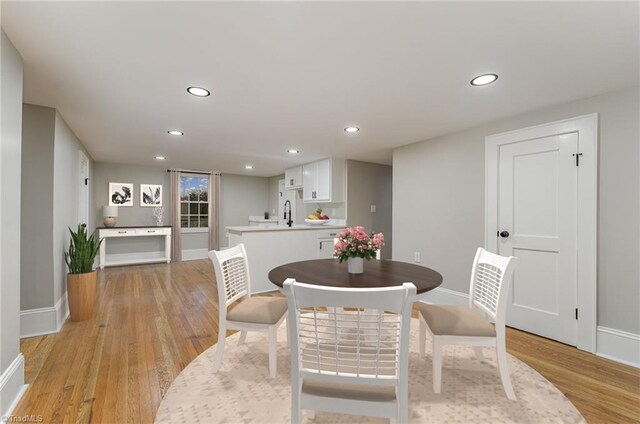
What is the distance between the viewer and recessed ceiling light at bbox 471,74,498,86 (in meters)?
2.09

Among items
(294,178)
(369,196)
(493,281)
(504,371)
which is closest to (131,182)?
(294,178)

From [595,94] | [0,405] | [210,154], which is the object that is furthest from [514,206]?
[210,154]

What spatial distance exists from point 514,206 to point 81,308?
4.52 metres

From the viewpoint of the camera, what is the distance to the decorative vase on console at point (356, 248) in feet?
6.69

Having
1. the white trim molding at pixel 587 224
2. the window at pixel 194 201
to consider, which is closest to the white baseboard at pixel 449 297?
the white trim molding at pixel 587 224

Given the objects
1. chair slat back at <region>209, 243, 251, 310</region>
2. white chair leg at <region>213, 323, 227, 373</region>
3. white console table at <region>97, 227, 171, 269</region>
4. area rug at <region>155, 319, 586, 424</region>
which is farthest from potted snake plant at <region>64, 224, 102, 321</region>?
white console table at <region>97, 227, 171, 269</region>

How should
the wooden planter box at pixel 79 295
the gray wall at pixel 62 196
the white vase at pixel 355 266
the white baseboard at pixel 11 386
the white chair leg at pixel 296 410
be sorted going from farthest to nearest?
the wooden planter box at pixel 79 295, the gray wall at pixel 62 196, the white vase at pixel 355 266, the white baseboard at pixel 11 386, the white chair leg at pixel 296 410

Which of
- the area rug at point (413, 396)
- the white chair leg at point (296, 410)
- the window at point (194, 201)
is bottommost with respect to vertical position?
the area rug at point (413, 396)

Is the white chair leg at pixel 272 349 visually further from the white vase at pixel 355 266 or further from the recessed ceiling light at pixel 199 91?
the recessed ceiling light at pixel 199 91

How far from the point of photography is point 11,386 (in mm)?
1702

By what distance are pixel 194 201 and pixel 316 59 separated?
6118mm

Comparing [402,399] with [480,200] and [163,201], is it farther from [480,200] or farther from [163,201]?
[163,201]

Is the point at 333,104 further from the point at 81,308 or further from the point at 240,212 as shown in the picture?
the point at 240,212

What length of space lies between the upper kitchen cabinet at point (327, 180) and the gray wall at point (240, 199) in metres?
2.78
